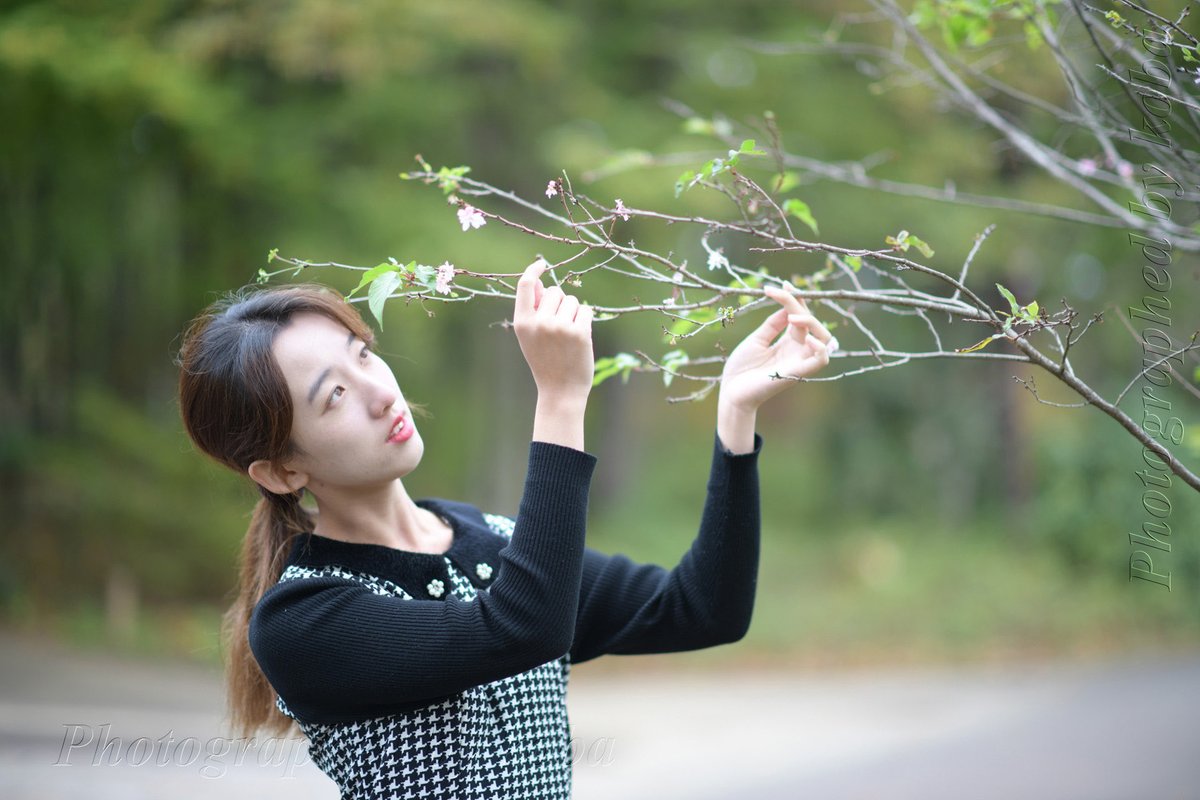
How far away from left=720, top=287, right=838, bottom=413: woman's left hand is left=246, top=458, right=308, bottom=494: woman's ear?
2.30ft

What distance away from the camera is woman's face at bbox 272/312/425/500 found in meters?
1.58

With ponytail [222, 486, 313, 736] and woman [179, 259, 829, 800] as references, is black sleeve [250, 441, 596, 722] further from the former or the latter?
ponytail [222, 486, 313, 736]

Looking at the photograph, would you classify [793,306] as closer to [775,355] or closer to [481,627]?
[775,355]

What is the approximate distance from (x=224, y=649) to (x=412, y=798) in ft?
2.14

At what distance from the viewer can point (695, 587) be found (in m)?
1.86

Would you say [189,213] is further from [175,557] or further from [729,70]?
[729,70]

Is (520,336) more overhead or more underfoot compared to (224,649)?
more overhead

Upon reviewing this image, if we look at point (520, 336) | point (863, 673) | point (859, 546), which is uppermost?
point (520, 336)

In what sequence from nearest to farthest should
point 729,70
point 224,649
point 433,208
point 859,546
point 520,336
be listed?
point 520,336, point 224,649, point 433,208, point 729,70, point 859,546

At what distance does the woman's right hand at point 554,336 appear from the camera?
1427mm

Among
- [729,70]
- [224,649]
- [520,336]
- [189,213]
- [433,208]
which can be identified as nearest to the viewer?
[520,336]

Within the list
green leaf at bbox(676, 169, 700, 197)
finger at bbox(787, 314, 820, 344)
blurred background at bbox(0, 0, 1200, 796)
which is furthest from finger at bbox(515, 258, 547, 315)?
blurred background at bbox(0, 0, 1200, 796)

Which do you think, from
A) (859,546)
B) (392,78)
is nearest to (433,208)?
(392,78)

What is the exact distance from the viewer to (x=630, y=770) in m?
6.33
